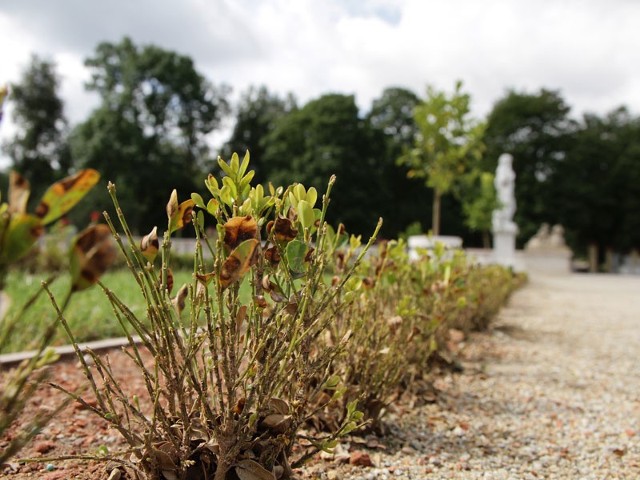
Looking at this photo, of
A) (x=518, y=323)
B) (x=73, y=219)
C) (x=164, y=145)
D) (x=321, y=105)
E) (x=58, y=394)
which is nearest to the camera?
(x=58, y=394)

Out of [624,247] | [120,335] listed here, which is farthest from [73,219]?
[624,247]

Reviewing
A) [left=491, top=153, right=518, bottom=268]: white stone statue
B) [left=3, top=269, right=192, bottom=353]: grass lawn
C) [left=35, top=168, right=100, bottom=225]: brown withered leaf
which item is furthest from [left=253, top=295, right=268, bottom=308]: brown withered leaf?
[left=491, top=153, right=518, bottom=268]: white stone statue

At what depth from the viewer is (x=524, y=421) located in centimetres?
280

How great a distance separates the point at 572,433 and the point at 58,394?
2.52 metres

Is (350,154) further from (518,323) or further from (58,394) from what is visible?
(58,394)

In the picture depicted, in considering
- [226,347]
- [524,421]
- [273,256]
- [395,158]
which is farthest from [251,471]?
[395,158]

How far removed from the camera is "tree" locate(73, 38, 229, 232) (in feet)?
86.5

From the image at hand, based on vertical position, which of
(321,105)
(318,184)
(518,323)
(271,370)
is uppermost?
(321,105)

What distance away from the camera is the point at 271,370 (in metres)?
1.48

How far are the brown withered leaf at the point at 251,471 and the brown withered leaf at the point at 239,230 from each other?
63cm

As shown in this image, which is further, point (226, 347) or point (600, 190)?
point (600, 190)

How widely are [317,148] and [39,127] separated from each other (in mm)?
17641

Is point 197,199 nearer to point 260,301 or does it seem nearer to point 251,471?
point 260,301

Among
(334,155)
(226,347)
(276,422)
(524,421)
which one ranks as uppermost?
(334,155)
